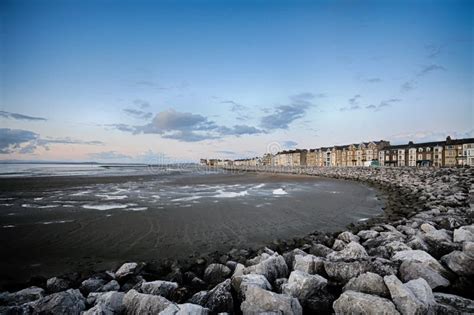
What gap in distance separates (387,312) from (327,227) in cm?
547

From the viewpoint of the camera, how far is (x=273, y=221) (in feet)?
26.4

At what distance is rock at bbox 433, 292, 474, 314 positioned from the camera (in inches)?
89.1

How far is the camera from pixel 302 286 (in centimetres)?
278

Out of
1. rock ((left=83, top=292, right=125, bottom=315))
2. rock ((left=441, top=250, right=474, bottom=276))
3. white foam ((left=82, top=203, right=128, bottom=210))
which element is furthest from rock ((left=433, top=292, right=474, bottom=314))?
white foam ((left=82, top=203, right=128, bottom=210))

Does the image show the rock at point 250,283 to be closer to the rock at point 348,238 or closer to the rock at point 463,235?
→ the rock at point 348,238

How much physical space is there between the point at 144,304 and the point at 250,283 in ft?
3.90

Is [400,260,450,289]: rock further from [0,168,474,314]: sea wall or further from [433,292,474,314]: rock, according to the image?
[433,292,474,314]: rock

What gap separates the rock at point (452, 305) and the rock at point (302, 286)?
109 centimetres

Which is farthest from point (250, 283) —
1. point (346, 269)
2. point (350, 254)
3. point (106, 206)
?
point (106, 206)

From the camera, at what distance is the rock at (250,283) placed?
2.82m

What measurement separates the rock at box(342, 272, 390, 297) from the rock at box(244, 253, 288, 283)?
980 mm

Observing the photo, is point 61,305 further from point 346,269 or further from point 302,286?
point 346,269

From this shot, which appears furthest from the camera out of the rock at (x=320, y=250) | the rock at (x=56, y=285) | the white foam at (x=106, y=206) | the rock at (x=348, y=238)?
the white foam at (x=106, y=206)

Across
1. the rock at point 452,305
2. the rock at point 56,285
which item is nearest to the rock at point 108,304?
the rock at point 56,285
